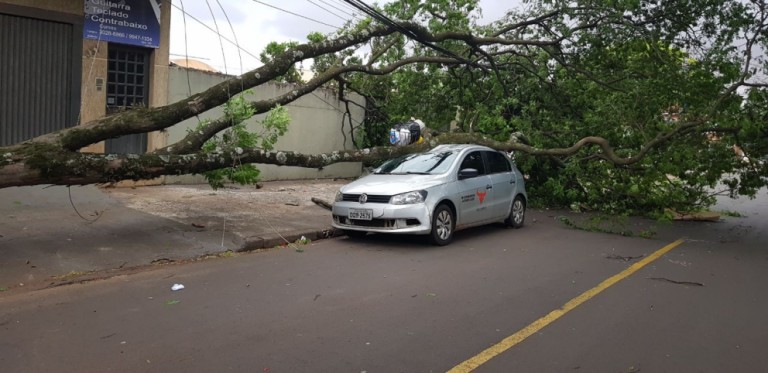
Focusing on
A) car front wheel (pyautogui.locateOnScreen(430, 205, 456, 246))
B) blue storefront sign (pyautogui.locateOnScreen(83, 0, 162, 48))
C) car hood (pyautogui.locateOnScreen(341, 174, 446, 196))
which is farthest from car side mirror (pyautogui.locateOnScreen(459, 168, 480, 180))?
blue storefront sign (pyautogui.locateOnScreen(83, 0, 162, 48))

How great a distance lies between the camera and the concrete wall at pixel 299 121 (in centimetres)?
1405

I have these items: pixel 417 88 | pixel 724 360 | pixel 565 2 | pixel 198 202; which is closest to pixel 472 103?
pixel 417 88

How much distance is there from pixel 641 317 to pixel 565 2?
992cm

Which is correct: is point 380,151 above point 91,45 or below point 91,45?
below

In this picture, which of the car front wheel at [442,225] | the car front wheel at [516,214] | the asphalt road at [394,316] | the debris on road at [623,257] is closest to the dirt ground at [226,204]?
the asphalt road at [394,316]

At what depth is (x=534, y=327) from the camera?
211 inches

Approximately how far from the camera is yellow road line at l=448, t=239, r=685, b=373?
445 cm

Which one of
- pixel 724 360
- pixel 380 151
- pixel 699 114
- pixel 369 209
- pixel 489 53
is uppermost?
pixel 489 53

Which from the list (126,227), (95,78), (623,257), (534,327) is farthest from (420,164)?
(95,78)

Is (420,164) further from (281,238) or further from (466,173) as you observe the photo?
(281,238)

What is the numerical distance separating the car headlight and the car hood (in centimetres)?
6

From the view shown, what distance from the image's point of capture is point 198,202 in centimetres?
1180

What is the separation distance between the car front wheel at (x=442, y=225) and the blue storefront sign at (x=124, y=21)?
7.53 m

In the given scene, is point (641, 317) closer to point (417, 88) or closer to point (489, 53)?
point (489, 53)
